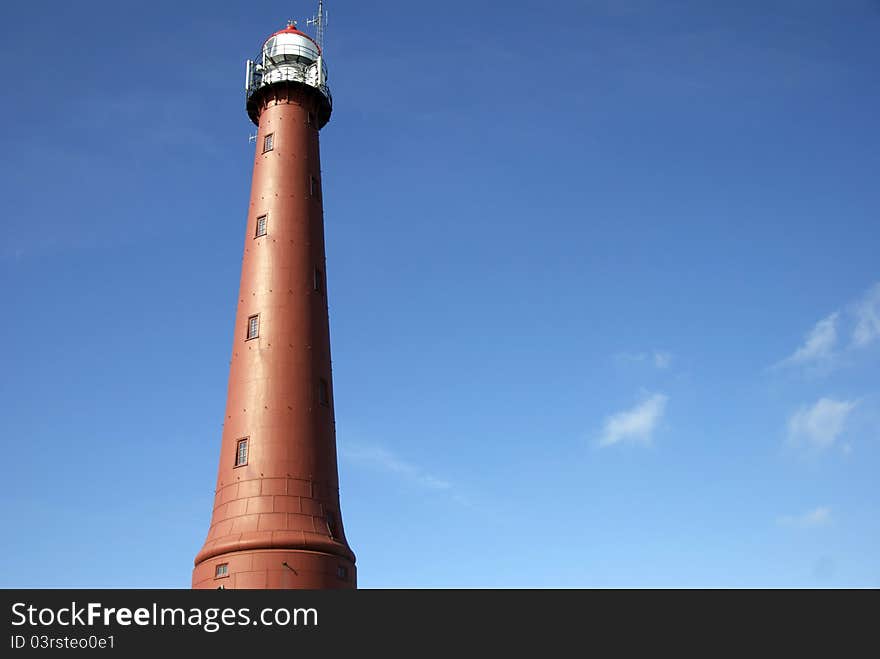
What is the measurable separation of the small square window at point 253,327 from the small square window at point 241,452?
187 inches

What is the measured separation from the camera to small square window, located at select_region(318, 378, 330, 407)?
40625mm

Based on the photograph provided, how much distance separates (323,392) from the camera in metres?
41.0

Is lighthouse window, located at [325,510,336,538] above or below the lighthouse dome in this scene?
below

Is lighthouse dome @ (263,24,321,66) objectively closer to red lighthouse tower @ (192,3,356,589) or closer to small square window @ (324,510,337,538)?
red lighthouse tower @ (192,3,356,589)

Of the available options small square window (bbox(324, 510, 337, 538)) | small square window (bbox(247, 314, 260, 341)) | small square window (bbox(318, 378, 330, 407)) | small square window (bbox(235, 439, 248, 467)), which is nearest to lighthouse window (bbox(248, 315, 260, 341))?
small square window (bbox(247, 314, 260, 341))

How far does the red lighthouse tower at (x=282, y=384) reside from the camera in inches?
1452

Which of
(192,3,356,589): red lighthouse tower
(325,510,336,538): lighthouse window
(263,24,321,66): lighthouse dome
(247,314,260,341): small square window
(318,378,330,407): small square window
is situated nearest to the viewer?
(192,3,356,589): red lighthouse tower

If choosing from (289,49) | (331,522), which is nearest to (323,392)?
(331,522)

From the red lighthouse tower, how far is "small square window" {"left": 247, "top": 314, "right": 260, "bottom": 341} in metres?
0.06
